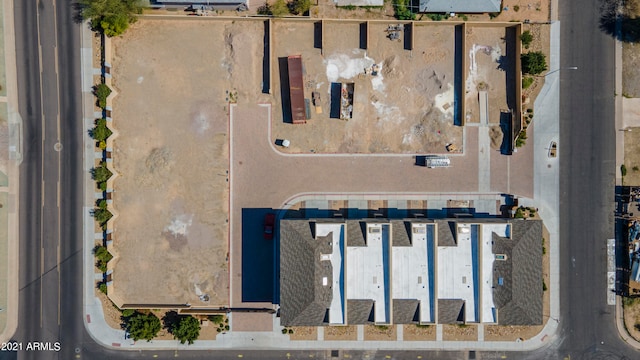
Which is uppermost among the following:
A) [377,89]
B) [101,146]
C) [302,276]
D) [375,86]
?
[375,86]

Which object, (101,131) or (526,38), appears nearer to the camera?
(101,131)

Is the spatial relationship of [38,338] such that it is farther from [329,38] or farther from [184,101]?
[329,38]

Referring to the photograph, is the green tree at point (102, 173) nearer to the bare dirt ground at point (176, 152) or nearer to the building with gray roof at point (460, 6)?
the bare dirt ground at point (176, 152)

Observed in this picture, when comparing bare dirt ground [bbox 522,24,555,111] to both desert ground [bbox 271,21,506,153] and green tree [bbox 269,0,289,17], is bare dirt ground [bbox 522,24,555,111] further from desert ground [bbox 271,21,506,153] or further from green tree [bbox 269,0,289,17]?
green tree [bbox 269,0,289,17]

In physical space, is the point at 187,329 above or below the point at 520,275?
below

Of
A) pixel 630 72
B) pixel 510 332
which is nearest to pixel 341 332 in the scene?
pixel 510 332

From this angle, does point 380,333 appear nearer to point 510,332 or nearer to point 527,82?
point 510,332
